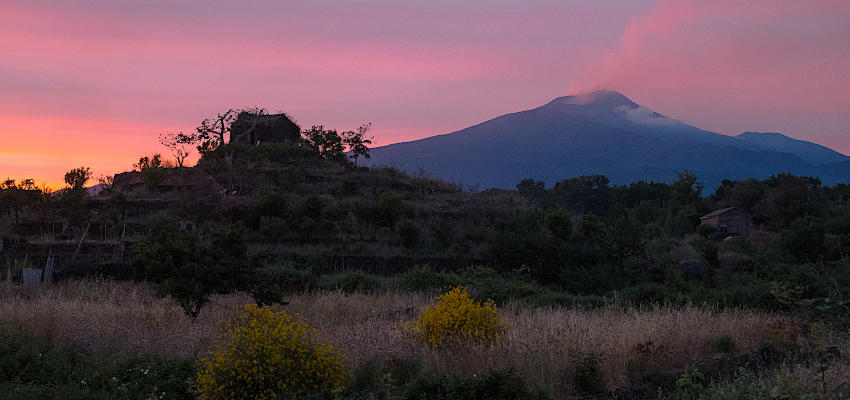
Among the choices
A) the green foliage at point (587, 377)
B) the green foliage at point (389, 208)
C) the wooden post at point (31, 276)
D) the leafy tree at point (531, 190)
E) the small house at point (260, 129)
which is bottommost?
the wooden post at point (31, 276)

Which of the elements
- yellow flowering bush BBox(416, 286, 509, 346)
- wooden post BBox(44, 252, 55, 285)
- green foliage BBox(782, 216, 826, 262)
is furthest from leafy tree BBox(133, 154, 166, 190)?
green foliage BBox(782, 216, 826, 262)

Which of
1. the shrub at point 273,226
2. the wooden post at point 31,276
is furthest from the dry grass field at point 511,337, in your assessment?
the shrub at point 273,226

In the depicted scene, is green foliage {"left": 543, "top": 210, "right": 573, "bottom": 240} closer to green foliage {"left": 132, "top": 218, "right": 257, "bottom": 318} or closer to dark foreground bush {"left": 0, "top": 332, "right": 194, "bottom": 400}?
green foliage {"left": 132, "top": 218, "right": 257, "bottom": 318}

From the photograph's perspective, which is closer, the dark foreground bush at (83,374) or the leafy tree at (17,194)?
the dark foreground bush at (83,374)

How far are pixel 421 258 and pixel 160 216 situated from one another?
12358mm

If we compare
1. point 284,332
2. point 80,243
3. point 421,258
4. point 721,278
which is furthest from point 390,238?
point 284,332

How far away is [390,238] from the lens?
28078 millimetres

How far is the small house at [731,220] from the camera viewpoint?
47.6 metres

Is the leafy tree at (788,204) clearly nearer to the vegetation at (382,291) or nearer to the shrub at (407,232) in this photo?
the vegetation at (382,291)

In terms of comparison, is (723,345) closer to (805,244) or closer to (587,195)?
(805,244)

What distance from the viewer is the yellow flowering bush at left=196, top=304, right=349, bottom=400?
5918 millimetres

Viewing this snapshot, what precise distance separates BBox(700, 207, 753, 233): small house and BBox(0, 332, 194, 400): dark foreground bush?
47.7 metres

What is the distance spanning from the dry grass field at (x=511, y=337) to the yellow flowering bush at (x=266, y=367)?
1416mm

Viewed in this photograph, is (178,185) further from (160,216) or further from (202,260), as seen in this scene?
(202,260)
